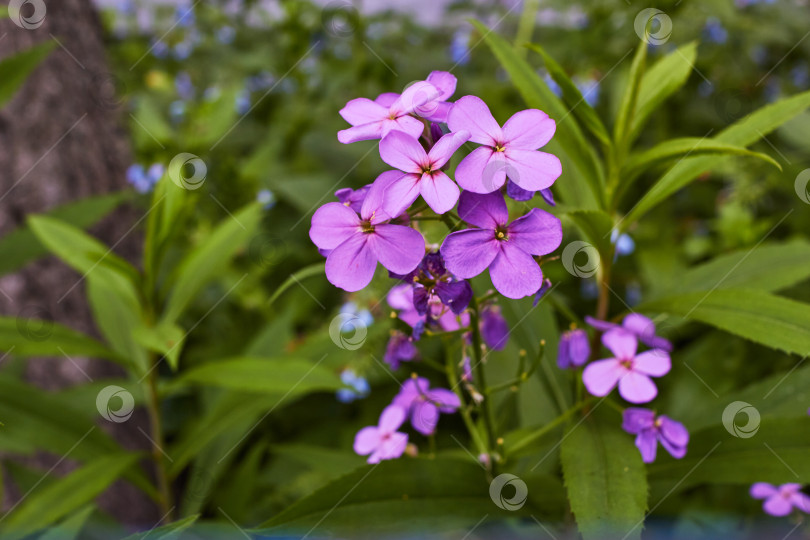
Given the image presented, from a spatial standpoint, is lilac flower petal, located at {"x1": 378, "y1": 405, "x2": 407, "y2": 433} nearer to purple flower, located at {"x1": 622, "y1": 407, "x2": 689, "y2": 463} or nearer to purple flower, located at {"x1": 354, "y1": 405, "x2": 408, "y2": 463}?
purple flower, located at {"x1": 354, "y1": 405, "x2": 408, "y2": 463}

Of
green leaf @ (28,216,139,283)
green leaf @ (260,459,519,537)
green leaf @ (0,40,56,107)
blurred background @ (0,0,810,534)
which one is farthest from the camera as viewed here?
blurred background @ (0,0,810,534)

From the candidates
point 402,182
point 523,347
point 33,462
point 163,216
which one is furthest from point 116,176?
point 402,182

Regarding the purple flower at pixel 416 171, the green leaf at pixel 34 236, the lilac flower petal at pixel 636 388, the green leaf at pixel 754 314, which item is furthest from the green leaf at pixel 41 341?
the green leaf at pixel 754 314

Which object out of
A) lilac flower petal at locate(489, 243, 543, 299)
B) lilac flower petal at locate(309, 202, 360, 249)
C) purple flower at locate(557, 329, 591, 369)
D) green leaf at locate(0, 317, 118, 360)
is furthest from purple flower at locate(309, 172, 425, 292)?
green leaf at locate(0, 317, 118, 360)

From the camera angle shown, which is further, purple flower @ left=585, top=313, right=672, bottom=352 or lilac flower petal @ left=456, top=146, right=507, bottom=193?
purple flower @ left=585, top=313, right=672, bottom=352

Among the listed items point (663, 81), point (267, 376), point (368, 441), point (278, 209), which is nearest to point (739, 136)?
point (663, 81)

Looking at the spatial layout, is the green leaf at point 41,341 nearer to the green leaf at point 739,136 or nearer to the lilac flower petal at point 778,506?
the green leaf at point 739,136
